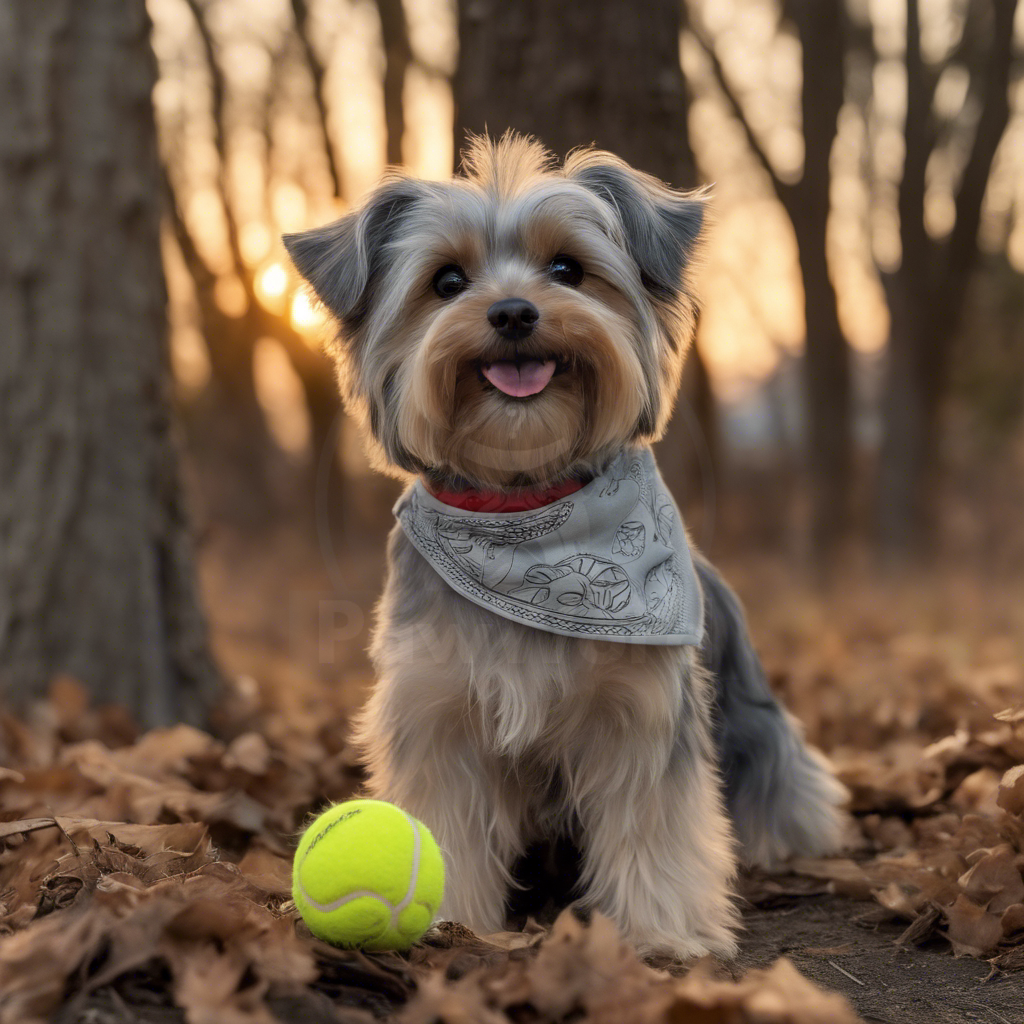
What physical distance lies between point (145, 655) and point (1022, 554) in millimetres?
15416

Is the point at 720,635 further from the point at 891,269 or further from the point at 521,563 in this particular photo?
the point at 891,269

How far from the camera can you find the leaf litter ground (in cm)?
223

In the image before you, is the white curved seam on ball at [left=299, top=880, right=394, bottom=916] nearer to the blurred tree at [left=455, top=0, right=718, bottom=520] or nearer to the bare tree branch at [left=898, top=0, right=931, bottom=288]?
the blurred tree at [left=455, top=0, right=718, bottom=520]

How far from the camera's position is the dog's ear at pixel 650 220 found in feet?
10.6

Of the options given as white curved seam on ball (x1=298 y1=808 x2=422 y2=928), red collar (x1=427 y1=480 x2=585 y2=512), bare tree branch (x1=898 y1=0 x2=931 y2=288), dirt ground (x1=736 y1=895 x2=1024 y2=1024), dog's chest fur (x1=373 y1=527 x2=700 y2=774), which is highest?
bare tree branch (x1=898 y1=0 x2=931 y2=288)

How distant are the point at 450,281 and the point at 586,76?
6.28 feet


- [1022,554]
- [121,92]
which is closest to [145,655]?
[121,92]

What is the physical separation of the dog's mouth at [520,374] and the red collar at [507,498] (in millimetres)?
316

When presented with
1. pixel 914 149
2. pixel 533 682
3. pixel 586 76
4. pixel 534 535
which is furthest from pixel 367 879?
pixel 914 149

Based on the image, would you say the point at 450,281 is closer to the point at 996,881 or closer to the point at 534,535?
the point at 534,535

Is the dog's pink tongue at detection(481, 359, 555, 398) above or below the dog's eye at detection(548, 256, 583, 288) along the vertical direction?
below

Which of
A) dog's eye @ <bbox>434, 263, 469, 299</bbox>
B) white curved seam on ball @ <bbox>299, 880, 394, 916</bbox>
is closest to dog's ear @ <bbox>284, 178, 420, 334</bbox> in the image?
dog's eye @ <bbox>434, 263, 469, 299</bbox>

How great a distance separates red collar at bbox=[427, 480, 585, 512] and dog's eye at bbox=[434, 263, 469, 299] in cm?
56

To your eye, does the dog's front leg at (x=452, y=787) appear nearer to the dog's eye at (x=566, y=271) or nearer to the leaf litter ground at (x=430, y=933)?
the leaf litter ground at (x=430, y=933)
